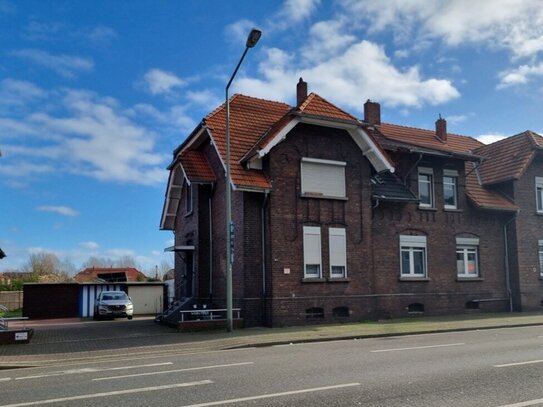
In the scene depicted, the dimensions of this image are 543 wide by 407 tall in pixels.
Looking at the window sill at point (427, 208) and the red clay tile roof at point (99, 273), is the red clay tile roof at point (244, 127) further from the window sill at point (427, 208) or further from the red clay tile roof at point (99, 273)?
the red clay tile roof at point (99, 273)

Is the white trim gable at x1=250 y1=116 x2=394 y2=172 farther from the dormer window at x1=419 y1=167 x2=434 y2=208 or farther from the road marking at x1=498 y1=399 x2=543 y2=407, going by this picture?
the road marking at x1=498 y1=399 x2=543 y2=407

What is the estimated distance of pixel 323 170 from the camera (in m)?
22.4

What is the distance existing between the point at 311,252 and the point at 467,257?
933cm

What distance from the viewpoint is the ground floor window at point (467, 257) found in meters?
Result: 26.2

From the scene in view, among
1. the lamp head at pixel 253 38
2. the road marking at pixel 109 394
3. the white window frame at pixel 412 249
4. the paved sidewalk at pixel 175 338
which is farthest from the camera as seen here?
the white window frame at pixel 412 249

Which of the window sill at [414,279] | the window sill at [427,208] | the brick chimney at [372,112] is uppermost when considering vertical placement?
the brick chimney at [372,112]

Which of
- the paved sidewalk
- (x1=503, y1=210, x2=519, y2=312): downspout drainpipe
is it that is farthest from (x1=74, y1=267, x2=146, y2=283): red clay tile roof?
(x1=503, y1=210, x2=519, y2=312): downspout drainpipe

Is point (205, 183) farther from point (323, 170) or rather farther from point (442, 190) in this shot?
point (442, 190)

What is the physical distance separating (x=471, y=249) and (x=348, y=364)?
58.3 feet

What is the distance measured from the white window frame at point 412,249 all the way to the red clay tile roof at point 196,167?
9.02 meters

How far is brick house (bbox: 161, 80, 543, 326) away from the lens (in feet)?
68.6

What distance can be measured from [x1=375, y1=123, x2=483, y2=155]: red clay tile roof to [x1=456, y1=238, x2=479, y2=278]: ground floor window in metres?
4.78

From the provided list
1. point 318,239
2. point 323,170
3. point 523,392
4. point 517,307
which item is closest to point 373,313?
point 318,239

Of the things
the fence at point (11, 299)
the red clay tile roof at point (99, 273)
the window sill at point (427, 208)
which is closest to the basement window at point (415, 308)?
the window sill at point (427, 208)
